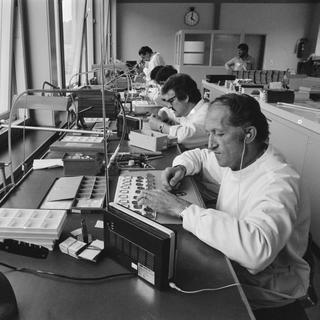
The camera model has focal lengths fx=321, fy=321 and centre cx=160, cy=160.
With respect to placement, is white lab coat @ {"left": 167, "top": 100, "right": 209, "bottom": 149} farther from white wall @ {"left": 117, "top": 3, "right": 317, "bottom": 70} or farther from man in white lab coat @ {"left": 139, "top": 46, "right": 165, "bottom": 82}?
white wall @ {"left": 117, "top": 3, "right": 317, "bottom": 70}

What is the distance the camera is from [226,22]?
27.7ft

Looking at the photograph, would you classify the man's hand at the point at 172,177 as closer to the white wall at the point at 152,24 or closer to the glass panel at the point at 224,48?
the glass panel at the point at 224,48

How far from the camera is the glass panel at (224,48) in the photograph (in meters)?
8.07

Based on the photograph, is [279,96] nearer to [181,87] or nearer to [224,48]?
[181,87]

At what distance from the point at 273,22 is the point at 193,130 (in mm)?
7735

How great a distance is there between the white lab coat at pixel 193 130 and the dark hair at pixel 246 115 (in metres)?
0.98

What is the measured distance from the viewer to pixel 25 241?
33.0 inches

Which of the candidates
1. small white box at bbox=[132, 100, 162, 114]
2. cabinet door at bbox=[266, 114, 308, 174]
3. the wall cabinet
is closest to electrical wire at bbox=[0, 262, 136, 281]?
cabinet door at bbox=[266, 114, 308, 174]

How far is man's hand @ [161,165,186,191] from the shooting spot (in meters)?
1.23

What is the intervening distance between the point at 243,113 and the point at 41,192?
783mm

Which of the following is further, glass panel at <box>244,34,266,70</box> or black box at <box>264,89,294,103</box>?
glass panel at <box>244,34,266,70</box>

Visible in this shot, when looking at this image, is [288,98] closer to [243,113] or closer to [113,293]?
[243,113]

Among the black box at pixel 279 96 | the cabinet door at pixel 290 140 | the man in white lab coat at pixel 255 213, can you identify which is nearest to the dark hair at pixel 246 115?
the man in white lab coat at pixel 255 213

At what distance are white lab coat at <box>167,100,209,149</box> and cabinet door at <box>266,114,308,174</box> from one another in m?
0.45
